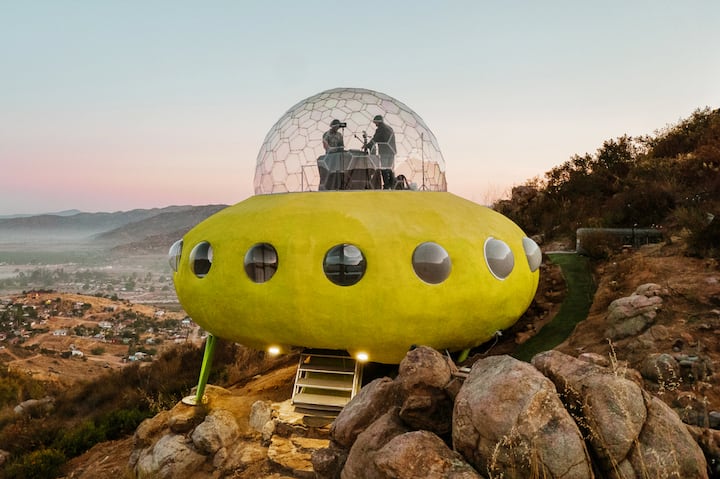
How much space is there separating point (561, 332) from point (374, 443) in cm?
698

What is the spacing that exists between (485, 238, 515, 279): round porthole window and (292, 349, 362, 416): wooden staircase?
112 inches

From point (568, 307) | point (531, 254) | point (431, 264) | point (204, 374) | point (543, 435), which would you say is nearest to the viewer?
point (543, 435)

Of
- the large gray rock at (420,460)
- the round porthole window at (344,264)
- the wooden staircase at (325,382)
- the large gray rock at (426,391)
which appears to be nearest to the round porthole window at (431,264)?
the round porthole window at (344,264)

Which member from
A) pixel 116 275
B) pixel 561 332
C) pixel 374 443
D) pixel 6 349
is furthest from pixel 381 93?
pixel 116 275

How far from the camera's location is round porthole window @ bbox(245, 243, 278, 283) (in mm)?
7465

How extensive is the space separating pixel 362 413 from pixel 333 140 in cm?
577

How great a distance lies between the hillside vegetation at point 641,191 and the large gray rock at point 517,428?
8.82 m

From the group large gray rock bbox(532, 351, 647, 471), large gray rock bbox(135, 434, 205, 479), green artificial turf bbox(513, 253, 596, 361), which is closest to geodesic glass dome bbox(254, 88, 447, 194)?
green artificial turf bbox(513, 253, 596, 361)

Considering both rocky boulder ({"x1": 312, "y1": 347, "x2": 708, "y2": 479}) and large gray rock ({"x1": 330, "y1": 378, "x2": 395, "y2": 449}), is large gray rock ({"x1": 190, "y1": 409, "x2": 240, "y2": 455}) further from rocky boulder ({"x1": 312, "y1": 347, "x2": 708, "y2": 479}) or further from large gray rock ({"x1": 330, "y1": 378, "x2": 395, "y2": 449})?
rocky boulder ({"x1": 312, "y1": 347, "x2": 708, "y2": 479})

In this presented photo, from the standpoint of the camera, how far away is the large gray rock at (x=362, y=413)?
4.63 m

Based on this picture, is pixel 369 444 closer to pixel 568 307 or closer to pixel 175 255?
pixel 175 255

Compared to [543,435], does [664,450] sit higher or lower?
lower

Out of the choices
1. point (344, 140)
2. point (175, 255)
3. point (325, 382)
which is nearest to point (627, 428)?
point (325, 382)

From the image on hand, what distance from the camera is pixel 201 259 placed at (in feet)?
26.8
